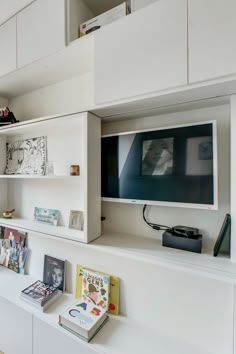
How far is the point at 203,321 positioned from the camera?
3.29ft

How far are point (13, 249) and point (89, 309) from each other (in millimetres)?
924

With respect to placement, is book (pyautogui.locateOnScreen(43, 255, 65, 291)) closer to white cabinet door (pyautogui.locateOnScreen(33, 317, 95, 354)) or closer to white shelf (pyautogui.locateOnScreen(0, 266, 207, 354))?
white shelf (pyautogui.locateOnScreen(0, 266, 207, 354))

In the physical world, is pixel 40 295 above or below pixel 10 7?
below

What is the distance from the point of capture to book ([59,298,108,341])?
1077 mm

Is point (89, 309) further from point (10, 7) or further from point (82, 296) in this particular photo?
point (10, 7)

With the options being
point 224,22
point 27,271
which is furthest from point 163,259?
point 27,271

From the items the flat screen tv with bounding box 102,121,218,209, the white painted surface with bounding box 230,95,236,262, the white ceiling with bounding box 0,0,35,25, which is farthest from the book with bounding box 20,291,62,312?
the white ceiling with bounding box 0,0,35,25

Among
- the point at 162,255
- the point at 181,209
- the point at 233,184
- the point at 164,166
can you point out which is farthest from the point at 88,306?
the point at 233,184

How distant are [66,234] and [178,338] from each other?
0.84 m

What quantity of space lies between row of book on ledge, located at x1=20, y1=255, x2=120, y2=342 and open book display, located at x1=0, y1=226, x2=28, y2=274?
27cm

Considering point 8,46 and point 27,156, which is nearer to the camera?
point 8,46

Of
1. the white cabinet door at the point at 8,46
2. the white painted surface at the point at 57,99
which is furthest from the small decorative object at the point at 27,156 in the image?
the white cabinet door at the point at 8,46

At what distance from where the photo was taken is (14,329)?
1.39 meters

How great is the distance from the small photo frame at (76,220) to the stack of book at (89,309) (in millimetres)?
296
